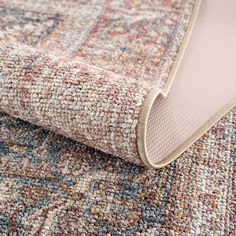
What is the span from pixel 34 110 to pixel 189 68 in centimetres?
44

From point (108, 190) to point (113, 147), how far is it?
84mm

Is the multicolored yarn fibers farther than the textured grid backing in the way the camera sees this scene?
No

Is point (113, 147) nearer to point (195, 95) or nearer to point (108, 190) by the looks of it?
point (108, 190)

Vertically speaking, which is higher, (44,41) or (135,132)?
(135,132)

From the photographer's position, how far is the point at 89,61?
107 centimetres

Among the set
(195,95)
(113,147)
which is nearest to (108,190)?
(113,147)

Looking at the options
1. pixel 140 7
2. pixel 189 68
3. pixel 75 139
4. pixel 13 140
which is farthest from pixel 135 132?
pixel 140 7

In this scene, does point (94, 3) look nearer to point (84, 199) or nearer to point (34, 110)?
point (34, 110)

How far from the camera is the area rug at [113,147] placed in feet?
2.37

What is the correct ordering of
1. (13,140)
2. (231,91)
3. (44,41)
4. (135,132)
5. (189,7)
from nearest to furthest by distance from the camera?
(135,132) → (13,140) → (231,91) → (44,41) → (189,7)

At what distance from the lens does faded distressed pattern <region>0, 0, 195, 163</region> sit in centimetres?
75

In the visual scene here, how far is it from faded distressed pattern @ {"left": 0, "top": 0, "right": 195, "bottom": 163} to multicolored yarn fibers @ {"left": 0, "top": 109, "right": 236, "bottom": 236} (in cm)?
5

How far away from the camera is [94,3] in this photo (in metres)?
1.31

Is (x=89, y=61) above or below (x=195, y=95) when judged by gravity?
below
